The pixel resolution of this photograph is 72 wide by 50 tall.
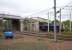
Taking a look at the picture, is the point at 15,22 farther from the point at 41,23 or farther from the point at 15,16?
the point at 41,23

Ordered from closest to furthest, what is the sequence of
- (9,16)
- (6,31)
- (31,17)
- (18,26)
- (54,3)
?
1. (54,3)
2. (6,31)
3. (9,16)
4. (31,17)
5. (18,26)

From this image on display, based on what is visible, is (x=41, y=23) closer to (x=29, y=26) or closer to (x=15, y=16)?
(x=29, y=26)

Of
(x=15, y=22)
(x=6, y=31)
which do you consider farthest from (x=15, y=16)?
(x=6, y=31)

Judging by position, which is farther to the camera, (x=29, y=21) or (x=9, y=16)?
(x=29, y=21)

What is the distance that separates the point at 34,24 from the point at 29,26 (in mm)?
1264

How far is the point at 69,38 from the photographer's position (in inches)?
1093

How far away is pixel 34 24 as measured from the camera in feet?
164

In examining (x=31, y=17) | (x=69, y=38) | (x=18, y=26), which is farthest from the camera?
(x=18, y=26)

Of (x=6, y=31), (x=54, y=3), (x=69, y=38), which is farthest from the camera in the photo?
(x=6, y=31)

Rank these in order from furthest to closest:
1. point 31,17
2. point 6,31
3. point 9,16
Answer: point 31,17
point 9,16
point 6,31

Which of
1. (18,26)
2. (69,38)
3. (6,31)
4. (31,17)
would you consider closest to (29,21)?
(31,17)

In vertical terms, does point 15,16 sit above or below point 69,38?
above

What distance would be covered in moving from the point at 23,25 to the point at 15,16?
4875mm

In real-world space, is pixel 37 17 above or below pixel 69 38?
above
